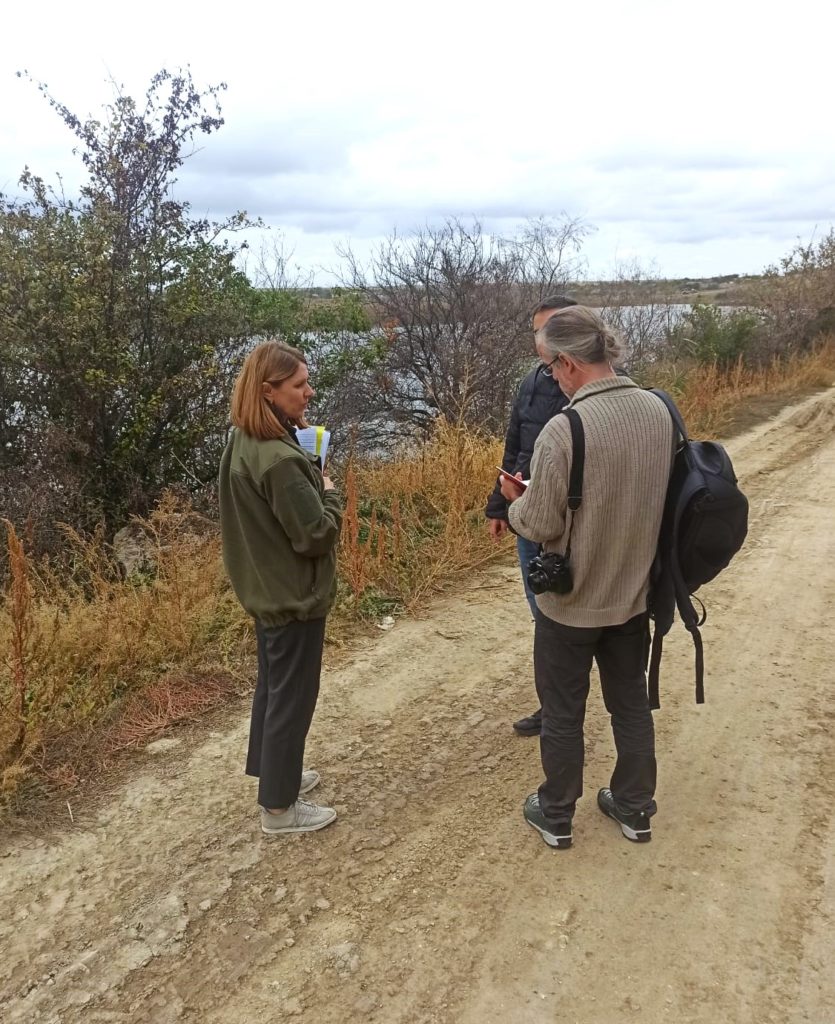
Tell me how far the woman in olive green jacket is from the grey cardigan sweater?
28.7 inches

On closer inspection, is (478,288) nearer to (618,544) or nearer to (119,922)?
(618,544)

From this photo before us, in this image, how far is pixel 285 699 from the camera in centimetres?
273

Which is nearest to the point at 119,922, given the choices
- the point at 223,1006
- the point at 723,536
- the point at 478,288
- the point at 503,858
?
the point at 223,1006

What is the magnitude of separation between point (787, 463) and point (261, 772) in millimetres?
8154

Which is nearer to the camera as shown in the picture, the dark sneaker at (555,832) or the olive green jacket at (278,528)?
the olive green jacket at (278,528)

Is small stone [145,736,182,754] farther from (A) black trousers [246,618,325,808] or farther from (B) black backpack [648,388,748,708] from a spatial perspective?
(B) black backpack [648,388,748,708]

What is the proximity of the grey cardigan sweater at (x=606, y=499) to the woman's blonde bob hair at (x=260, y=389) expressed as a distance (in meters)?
0.90

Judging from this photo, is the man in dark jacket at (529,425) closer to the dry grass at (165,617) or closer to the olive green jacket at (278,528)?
the olive green jacket at (278,528)

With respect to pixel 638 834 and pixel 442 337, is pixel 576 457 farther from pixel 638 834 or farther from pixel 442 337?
pixel 442 337

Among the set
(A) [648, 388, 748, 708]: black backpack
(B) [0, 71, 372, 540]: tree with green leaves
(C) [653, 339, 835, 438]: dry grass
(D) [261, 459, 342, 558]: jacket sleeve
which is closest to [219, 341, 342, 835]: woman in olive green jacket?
(D) [261, 459, 342, 558]: jacket sleeve

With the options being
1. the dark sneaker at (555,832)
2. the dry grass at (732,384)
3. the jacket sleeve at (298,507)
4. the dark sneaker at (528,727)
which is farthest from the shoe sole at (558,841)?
the dry grass at (732,384)

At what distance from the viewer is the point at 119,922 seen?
96.7 inches

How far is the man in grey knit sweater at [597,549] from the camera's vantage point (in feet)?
7.82

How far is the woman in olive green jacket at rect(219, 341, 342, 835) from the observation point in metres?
2.48
